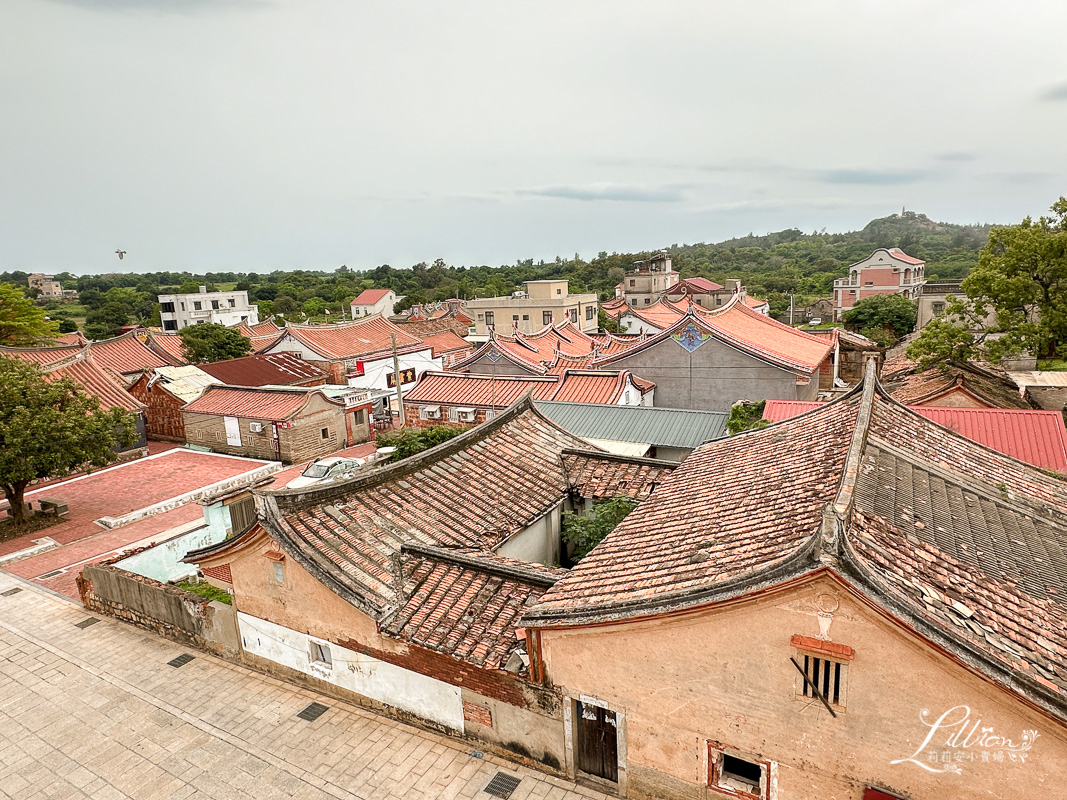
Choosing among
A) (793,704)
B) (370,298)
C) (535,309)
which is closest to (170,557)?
(793,704)

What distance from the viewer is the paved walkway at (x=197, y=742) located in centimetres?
826

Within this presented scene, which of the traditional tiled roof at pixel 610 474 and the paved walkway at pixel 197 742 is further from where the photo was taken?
the traditional tiled roof at pixel 610 474

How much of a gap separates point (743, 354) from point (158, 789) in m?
22.7

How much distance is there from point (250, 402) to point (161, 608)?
1670cm

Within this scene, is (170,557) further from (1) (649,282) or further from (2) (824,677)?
(1) (649,282)

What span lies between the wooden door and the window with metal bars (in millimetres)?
2503

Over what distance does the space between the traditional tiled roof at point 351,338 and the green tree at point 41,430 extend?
20.6m

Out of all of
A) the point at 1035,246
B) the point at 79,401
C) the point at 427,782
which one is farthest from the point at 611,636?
the point at 1035,246

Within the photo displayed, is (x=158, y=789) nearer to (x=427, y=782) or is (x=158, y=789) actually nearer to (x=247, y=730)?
(x=247, y=730)

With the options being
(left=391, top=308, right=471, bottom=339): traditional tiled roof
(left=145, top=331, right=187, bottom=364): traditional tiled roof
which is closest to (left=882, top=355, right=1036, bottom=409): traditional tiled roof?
(left=391, top=308, right=471, bottom=339): traditional tiled roof

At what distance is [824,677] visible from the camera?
599cm

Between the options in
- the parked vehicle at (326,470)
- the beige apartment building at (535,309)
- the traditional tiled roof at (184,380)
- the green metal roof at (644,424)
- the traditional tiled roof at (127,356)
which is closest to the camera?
the green metal roof at (644,424)

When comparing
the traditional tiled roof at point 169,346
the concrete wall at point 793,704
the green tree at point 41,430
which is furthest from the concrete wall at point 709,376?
the traditional tiled roof at point 169,346

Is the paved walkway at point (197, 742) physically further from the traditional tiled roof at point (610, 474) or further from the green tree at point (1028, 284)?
the green tree at point (1028, 284)
